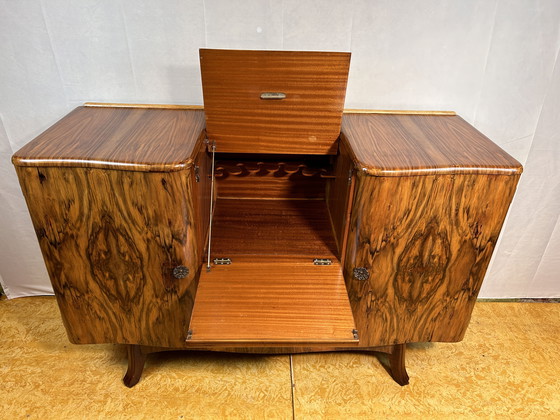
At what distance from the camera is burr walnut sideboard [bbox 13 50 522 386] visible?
0.99 metres

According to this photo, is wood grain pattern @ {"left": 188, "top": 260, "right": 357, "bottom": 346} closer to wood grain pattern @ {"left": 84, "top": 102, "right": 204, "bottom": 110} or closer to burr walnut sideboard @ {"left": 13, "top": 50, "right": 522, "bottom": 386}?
burr walnut sideboard @ {"left": 13, "top": 50, "right": 522, "bottom": 386}

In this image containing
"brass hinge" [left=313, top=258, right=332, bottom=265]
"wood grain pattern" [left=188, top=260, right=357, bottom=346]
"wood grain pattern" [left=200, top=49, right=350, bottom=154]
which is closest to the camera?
"wood grain pattern" [left=188, top=260, right=357, bottom=346]

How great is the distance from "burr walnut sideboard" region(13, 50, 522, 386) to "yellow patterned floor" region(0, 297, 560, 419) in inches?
9.4

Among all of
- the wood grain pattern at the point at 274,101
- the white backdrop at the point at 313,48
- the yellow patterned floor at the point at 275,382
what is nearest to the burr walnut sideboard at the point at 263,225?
the wood grain pattern at the point at 274,101

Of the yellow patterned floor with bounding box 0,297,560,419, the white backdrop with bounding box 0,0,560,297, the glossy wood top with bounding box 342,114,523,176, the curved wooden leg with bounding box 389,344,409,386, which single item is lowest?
the yellow patterned floor with bounding box 0,297,560,419

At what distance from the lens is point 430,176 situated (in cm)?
100

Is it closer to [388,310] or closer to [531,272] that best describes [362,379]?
[388,310]

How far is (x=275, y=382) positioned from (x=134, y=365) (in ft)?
1.66

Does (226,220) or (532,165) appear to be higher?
(532,165)

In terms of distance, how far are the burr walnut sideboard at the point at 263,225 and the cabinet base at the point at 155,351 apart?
0.24ft

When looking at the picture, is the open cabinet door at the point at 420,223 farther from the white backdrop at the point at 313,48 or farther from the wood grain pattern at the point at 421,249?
the white backdrop at the point at 313,48

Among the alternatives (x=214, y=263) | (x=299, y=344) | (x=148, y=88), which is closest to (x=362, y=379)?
(x=299, y=344)

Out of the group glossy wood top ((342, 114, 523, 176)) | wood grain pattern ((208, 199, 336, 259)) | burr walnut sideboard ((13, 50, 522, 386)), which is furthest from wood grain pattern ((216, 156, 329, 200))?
glossy wood top ((342, 114, 523, 176))

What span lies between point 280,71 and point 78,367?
4.25 feet
